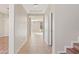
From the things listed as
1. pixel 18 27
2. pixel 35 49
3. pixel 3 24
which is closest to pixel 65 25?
pixel 35 49

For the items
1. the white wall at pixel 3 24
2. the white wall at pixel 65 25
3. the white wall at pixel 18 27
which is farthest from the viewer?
the white wall at pixel 3 24

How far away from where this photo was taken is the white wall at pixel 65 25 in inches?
188

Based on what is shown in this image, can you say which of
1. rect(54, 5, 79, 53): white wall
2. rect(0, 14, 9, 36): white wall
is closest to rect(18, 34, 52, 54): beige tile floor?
rect(54, 5, 79, 53): white wall

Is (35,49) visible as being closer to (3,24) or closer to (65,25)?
(65,25)

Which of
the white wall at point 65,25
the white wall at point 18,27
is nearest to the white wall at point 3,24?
the white wall at point 18,27

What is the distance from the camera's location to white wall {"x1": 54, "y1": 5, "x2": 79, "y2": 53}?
4.77 metres

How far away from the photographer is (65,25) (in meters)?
4.82

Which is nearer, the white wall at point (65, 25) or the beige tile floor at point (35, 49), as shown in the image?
the white wall at point (65, 25)

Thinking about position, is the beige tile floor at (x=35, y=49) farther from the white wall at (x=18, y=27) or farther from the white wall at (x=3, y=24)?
the white wall at (x=3, y=24)

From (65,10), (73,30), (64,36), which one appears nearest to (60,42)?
(64,36)

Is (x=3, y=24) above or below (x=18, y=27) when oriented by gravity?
above

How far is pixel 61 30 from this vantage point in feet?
15.8

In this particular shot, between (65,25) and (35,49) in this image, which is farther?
(35,49)

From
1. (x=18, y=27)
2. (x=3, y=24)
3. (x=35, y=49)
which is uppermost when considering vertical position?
(x=3, y=24)
